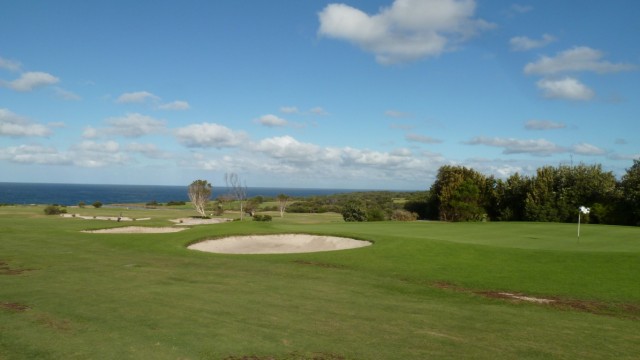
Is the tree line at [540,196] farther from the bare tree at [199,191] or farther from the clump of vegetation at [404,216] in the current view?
the bare tree at [199,191]

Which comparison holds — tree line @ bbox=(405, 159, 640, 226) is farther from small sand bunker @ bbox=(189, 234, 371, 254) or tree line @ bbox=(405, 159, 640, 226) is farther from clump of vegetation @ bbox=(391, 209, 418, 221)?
small sand bunker @ bbox=(189, 234, 371, 254)

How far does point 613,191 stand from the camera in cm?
4638

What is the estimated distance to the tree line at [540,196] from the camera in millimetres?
45250

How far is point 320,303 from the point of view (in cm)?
1219

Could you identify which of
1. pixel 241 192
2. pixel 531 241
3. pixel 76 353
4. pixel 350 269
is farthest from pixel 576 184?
pixel 76 353

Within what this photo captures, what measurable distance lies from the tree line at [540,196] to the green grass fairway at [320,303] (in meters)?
25.4

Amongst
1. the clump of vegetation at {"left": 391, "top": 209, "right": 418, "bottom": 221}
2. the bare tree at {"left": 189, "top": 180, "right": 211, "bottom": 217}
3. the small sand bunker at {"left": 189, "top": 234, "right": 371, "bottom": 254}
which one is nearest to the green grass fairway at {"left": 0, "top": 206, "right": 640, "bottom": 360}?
the small sand bunker at {"left": 189, "top": 234, "right": 371, "bottom": 254}

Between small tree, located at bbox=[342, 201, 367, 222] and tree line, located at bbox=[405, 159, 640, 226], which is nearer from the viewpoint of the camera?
tree line, located at bbox=[405, 159, 640, 226]

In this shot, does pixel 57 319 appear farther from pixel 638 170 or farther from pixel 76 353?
pixel 638 170

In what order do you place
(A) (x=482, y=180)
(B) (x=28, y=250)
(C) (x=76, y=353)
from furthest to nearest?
(A) (x=482, y=180), (B) (x=28, y=250), (C) (x=76, y=353)

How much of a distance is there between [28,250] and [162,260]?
671cm

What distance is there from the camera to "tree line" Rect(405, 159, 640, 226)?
45250 mm

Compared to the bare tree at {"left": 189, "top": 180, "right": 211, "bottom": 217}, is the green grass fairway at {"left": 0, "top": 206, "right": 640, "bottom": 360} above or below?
below

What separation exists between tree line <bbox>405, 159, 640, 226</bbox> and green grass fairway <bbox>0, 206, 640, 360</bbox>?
2536cm
